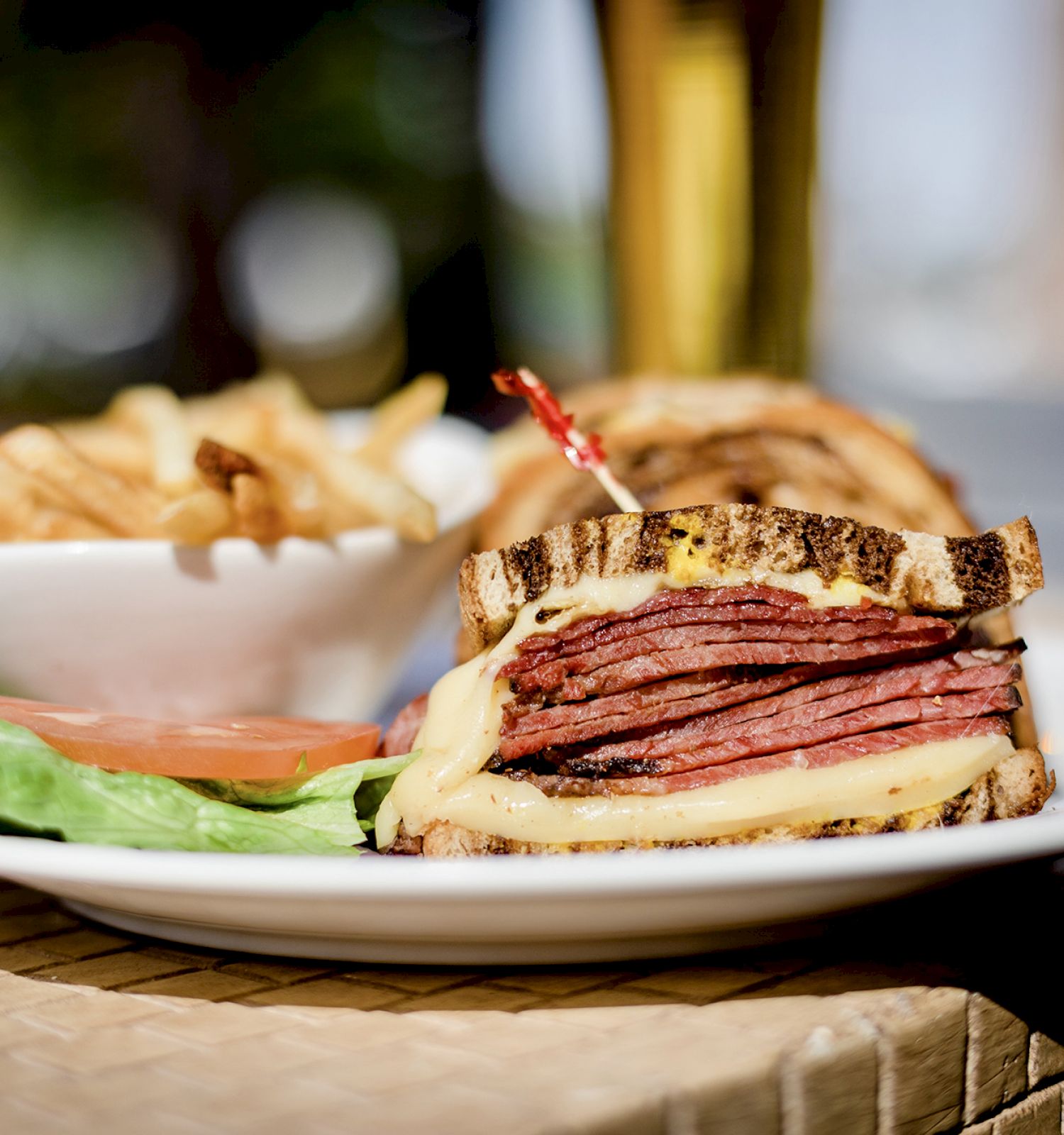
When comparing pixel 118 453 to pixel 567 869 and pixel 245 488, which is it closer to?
pixel 245 488

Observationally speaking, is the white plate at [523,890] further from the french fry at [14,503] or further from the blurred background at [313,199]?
the blurred background at [313,199]

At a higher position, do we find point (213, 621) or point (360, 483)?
point (360, 483)

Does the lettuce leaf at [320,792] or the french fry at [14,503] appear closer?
the lettuce leaf at [320,792]

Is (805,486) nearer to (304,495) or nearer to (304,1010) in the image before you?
(304,495)

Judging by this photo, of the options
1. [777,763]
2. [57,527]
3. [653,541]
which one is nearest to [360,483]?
[57,527]

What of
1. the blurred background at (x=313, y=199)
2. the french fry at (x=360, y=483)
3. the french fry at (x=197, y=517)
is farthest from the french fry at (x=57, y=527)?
the blurred background at (x=313, y=199)

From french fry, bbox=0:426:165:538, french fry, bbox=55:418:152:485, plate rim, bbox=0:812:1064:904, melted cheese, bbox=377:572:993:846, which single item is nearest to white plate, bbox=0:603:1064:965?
plate rim, bbox=0:812:1064:904

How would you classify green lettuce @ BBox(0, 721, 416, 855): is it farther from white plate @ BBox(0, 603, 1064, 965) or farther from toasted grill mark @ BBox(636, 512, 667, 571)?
toasted grill mark @ BBox(636, 512, 667, 571)
